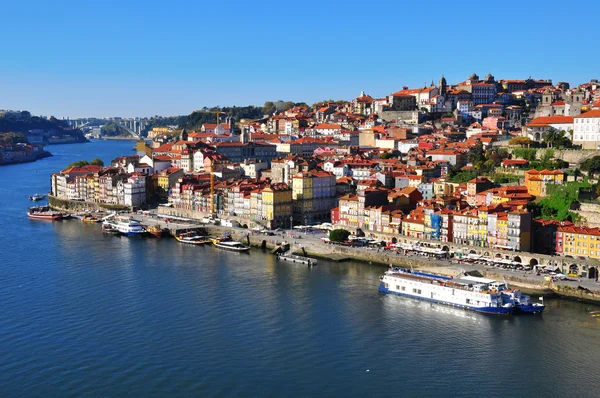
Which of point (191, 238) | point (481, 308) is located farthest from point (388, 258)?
point (191, 238)

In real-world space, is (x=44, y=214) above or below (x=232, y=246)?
above

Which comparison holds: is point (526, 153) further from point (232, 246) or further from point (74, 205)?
point (74, 205)

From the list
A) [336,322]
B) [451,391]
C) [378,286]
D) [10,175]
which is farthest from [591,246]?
[10,175]

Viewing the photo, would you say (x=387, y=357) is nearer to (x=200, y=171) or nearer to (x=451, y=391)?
(x=451, y=391)

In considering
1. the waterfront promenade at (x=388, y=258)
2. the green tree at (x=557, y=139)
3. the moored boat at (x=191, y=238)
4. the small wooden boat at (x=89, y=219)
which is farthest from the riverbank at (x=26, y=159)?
the green tree at (x=557, y=139)

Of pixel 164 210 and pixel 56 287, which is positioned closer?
pixel 56 287

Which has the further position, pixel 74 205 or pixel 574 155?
pixel 74 205

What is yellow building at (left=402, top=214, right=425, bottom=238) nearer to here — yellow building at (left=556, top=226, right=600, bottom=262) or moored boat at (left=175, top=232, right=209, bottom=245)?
yellow building at (left=556, top=226, right=600, bottom=262)
